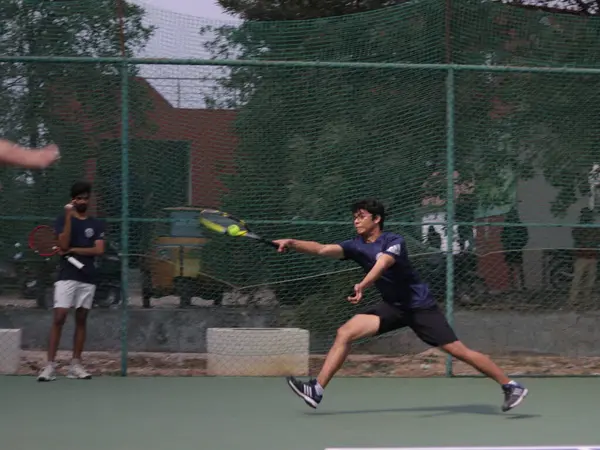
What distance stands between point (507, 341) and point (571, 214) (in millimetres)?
1275

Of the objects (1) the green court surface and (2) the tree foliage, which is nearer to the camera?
(1) the green court surface

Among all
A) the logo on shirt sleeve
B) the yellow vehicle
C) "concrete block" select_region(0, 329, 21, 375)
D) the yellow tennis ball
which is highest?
the yellow tennis ball

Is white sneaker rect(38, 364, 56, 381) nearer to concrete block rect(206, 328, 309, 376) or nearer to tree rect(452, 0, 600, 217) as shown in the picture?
concrete block rect(206, 328, 309, 376)

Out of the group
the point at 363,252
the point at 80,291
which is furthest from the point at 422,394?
the point at 80,291

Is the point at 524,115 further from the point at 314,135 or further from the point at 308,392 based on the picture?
the point at 308,392

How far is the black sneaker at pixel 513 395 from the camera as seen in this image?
702cm

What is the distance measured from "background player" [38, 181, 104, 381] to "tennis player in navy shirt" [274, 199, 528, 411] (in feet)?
7.45

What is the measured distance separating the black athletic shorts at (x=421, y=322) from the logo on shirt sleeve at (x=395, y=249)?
0.44 meters

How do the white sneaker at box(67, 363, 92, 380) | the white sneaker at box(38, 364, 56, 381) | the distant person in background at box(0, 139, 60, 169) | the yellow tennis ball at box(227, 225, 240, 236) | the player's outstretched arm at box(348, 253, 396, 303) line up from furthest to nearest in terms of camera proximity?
the white sneaker at box(67, 363, 92, 380)
the white sneaker at box(38, 364, 56, 381)
the yellow tennis ball at box(227, 225, 240, 236)
the player's outstretched arm at box(348, 253, 396, 303)
the distant person in background at box(0, 139, 60, 169)

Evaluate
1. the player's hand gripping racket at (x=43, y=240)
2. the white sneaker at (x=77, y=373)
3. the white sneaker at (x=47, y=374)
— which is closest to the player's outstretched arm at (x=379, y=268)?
the white sneaker at (x=77, y=373)

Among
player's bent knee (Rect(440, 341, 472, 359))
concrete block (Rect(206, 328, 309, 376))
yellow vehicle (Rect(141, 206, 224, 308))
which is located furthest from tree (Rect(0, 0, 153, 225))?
player's bent knee (Rect(440, 341, 472, 359))

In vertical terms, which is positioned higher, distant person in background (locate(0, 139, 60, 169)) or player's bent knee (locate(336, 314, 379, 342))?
distant person in background (locate(0, 139, 60, 169))

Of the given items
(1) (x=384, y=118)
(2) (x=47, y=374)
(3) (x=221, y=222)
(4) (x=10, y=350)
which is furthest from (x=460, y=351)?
(4) (x=10, y=350)

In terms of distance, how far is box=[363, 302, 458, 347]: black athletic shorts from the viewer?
23.6 feet
